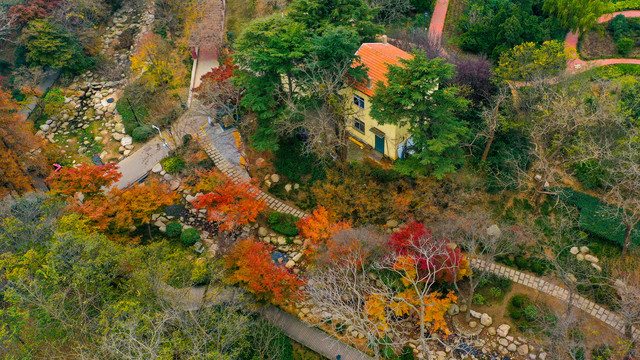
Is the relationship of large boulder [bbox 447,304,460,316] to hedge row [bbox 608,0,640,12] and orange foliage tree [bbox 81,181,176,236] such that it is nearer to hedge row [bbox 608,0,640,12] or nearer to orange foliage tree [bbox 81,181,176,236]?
orange foliage tree [bbox 81,181,176,236]

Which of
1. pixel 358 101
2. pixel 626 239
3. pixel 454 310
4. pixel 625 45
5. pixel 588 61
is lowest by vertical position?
pixel 454 310

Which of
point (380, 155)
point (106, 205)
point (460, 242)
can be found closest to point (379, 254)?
point (460, 242)

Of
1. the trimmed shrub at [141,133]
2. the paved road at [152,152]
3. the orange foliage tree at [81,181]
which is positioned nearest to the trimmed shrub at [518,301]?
the orange foliage tree at [81,181]

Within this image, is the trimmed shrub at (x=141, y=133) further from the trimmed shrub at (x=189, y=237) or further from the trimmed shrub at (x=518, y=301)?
the trimmed shrub at (x=518, y=301)

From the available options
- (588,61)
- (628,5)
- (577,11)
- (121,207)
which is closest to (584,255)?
(588,61)

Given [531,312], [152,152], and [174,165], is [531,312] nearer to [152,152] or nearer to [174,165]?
[174,165]

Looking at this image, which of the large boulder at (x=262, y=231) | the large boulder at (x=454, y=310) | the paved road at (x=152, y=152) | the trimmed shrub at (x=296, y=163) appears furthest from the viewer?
the paved road at (x=152, y=152)
